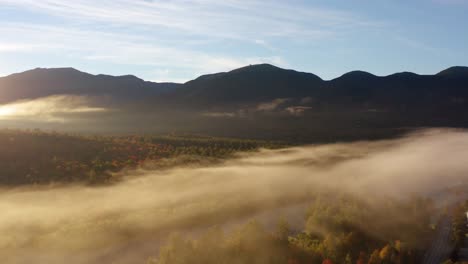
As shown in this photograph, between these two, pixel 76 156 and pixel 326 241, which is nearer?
pixel 326 241

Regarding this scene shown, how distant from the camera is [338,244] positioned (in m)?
45.3

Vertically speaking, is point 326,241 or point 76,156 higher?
point 76,156

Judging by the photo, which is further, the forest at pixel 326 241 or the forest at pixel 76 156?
the forest at pixel 76 156

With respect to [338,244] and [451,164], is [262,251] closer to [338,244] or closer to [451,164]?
[338,244]

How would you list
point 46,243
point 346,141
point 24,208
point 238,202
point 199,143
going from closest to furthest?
point 46,243 < point 24,208 < point 238,202 < point 199,143 < point 346,141

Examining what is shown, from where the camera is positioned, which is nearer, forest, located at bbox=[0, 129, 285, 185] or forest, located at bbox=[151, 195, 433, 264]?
forest, located at bbox=[151, 195, 433, 264]

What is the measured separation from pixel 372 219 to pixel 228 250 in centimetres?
2377

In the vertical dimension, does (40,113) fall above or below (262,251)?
above

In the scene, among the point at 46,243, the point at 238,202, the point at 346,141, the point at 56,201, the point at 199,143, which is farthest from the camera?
the point at 346,141

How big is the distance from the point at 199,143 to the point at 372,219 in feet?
177

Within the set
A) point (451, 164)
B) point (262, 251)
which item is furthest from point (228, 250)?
point (451, 164)

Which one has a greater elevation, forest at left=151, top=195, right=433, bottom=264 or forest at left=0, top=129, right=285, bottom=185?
forest at left=0, top=129, right=285, bottom=185

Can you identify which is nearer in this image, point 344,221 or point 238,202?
point 344,221

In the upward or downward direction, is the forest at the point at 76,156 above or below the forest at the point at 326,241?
above
